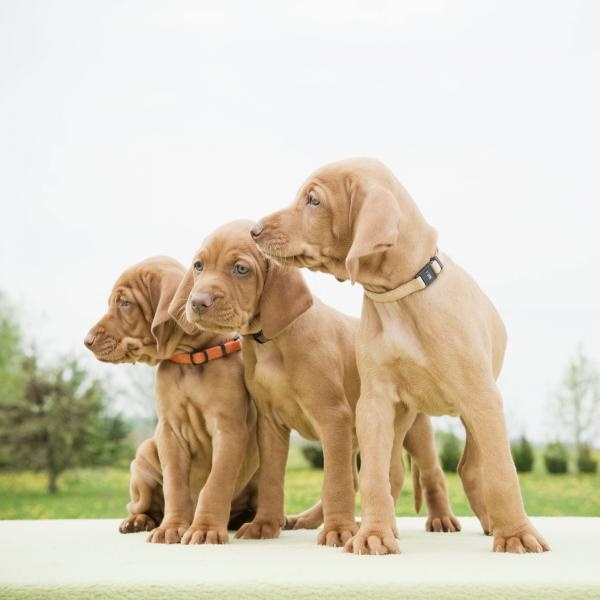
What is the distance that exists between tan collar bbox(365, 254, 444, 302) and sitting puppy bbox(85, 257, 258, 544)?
1114 millimetres

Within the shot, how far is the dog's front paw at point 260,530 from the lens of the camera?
432 centimetres

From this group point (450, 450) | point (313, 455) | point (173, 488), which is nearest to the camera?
point (173, 488)

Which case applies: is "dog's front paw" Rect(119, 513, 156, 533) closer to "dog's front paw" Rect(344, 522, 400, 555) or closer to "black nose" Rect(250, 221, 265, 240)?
"dog's front paw" Rect(344, 522, 400, 555)

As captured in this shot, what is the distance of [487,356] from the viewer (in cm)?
376

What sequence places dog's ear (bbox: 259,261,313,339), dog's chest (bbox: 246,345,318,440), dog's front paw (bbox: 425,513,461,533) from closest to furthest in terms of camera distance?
dog's ear (bbox: 259,261,313,339), dog's chest (bbox: 246,345,318,440), dog's front paw (bbox: 425,513,461,533)

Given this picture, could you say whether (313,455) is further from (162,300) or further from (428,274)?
(428,274)

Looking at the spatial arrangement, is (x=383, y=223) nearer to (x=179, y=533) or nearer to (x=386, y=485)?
(x=386, y=485)

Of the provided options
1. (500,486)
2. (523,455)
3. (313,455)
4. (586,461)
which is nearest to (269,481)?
(500,486)

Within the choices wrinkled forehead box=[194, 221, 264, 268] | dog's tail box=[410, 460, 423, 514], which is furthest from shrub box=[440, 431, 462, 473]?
wrinkled forehead box=[194, 221, 264, 268]

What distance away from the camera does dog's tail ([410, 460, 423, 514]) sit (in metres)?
4.91

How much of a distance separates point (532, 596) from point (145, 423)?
15.5 m

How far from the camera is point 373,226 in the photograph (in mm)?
3445

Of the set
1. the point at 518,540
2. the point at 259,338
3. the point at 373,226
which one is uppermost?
the point at 373,226

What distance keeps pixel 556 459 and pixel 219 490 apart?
45.9 ft
